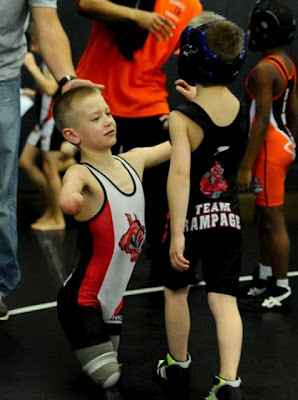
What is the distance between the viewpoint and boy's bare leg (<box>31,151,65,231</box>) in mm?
8023

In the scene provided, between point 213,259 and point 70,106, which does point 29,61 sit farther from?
point 213,259

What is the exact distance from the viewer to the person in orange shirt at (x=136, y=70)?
235 inches

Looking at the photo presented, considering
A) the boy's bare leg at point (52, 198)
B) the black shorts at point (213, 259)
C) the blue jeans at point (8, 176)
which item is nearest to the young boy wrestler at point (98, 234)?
the black shorts at point (213, 259)

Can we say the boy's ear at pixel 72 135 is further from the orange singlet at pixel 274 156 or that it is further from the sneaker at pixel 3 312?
the orange singlet at pixel 274 156

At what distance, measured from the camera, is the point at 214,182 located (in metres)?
4.11

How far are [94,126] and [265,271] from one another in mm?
2099

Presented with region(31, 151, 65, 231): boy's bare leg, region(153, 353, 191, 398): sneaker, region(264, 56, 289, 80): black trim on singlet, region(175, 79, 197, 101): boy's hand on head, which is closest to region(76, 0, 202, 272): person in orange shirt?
region(264, 56, 289, 80): black trim on singlet

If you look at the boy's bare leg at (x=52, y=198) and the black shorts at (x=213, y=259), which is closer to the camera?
the black shorts at (x=213, y=259)

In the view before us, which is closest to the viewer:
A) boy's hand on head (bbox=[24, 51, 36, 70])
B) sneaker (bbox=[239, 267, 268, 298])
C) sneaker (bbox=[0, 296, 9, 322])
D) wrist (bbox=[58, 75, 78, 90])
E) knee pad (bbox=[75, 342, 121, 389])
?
knee pad (bbox=[75, 342, 121, 389])

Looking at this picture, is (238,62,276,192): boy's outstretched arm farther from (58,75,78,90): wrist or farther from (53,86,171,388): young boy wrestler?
(53,86,171,388): young boy wrestler

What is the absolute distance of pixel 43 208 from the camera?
872cm

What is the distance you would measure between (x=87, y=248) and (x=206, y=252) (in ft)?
1.56

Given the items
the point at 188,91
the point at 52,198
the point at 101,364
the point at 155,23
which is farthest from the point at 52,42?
the point at 52,198

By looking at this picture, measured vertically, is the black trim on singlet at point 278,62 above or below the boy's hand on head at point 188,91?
below
